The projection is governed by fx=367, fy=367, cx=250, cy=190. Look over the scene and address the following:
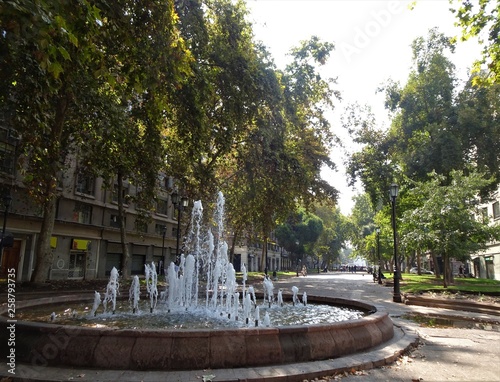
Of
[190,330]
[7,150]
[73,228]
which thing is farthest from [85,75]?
[73,228]

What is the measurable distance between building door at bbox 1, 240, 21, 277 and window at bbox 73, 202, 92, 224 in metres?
4.27

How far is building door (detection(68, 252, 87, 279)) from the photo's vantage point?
2586 cm

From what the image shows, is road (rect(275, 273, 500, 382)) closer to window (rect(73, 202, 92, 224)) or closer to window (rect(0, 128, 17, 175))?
window (rect(0, 128, 17, 175))

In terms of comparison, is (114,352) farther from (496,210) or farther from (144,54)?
(496,210)

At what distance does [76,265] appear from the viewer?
2642cm

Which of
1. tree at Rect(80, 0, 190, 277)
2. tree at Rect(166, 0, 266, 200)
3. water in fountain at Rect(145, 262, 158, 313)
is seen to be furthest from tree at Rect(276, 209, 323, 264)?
water in fountain at Rect(145, 262, 158, 313)

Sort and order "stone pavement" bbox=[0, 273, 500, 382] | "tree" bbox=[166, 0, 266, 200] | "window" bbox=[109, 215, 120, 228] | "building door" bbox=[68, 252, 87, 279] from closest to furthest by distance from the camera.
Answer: "stone pavement" bbox=[0, 273, 500, 382] < "tree" bbox=[166, 0, 266, 200] < "building door" bbox=[68, 252, 87, 279] < "window" bbox=[109, 215, 120, 228]

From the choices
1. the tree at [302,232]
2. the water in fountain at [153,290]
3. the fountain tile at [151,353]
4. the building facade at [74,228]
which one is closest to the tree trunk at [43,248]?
the building facade at [74,228]

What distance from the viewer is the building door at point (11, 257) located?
2134 cm

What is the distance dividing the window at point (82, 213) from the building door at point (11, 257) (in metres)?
4.27

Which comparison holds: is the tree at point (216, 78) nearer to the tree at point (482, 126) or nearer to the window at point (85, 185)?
the window at point (85, 185)

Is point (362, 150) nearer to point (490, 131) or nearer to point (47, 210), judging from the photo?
point (490, 131)

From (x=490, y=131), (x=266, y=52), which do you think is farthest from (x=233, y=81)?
(x=490, y=131)

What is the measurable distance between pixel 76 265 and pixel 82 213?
3.75 meters
